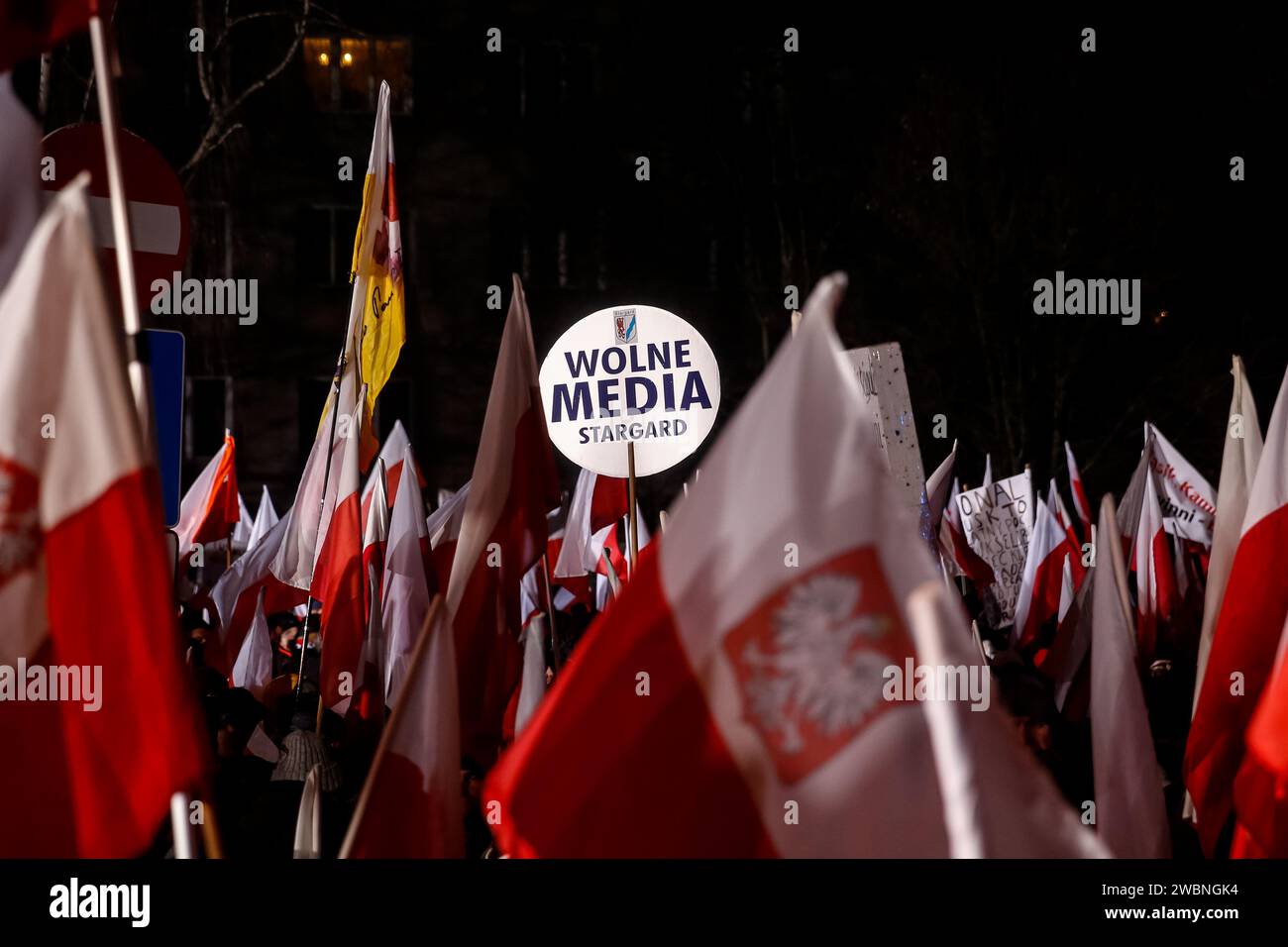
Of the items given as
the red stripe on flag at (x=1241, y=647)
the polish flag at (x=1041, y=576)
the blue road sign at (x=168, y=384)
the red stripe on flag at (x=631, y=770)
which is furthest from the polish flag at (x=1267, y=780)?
the polish flag at (x=1041, y=576)

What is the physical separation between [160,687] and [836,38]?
2718 centimetres

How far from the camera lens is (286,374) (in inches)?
1049

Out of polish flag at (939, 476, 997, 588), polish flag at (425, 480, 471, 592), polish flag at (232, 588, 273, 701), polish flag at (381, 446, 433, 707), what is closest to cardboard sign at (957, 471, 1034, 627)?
polish flag at (939, 476, 997, 588)

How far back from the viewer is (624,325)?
24.4 feet

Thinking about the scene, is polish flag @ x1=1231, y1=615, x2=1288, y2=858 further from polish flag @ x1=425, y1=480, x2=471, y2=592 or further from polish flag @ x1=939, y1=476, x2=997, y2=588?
polish flag @ x1=939, y1=476, x2=997, y2=588

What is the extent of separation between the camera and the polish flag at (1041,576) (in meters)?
12.4

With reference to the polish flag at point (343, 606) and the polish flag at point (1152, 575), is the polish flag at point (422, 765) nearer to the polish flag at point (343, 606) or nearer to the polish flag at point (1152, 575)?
the polish flag at point (343, 606)

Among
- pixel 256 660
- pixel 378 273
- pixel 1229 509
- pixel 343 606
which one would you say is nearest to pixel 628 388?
pixel 378 273

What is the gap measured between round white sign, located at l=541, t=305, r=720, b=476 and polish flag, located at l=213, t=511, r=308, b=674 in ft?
11.7

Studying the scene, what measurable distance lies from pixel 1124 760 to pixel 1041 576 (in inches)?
334

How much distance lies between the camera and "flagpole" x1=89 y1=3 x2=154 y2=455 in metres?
3.15

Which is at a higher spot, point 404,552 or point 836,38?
point 836,38
